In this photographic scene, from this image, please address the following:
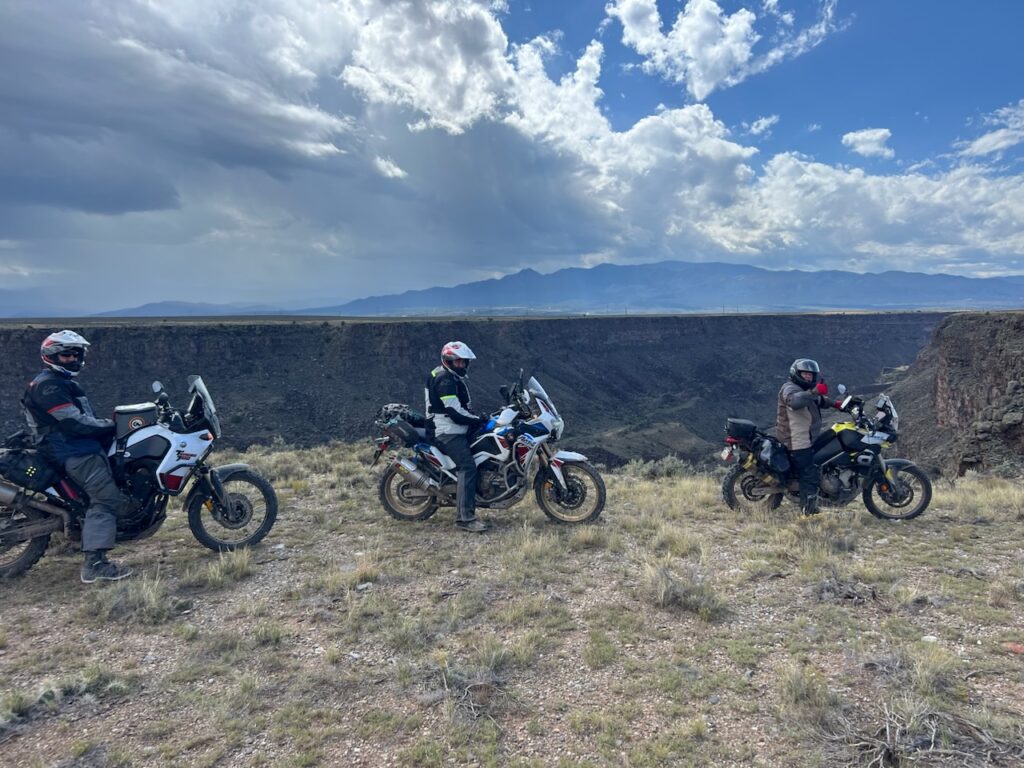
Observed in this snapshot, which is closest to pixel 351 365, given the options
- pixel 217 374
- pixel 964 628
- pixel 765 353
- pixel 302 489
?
pixel 217 374

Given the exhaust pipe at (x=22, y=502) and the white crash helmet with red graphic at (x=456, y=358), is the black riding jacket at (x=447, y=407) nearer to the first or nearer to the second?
the white crash helmet with red graphic at (x=456, y=358)

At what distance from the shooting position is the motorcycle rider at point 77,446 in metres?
5.44

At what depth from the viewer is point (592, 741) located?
131 inches

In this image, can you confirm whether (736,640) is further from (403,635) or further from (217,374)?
(217,374)

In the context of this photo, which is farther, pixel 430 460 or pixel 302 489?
pixel 302 489

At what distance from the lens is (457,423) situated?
7270mm

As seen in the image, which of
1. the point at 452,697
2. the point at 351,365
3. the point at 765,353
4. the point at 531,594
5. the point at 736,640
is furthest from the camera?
the point at 765,353

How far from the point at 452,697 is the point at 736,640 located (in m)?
2.38

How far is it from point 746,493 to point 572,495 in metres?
2.84

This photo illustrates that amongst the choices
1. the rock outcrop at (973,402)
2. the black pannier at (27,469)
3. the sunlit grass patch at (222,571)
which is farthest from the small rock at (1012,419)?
the black pannier at (27,469)

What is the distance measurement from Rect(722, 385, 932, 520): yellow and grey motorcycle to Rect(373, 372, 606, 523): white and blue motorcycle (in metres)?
2.46

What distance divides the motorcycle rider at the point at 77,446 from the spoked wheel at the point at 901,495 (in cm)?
941

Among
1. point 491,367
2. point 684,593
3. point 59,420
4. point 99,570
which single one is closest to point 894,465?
point 684,593

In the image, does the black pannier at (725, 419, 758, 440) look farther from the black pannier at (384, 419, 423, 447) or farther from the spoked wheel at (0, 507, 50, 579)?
the spoked wheel at (0, 507, 50, 579)
